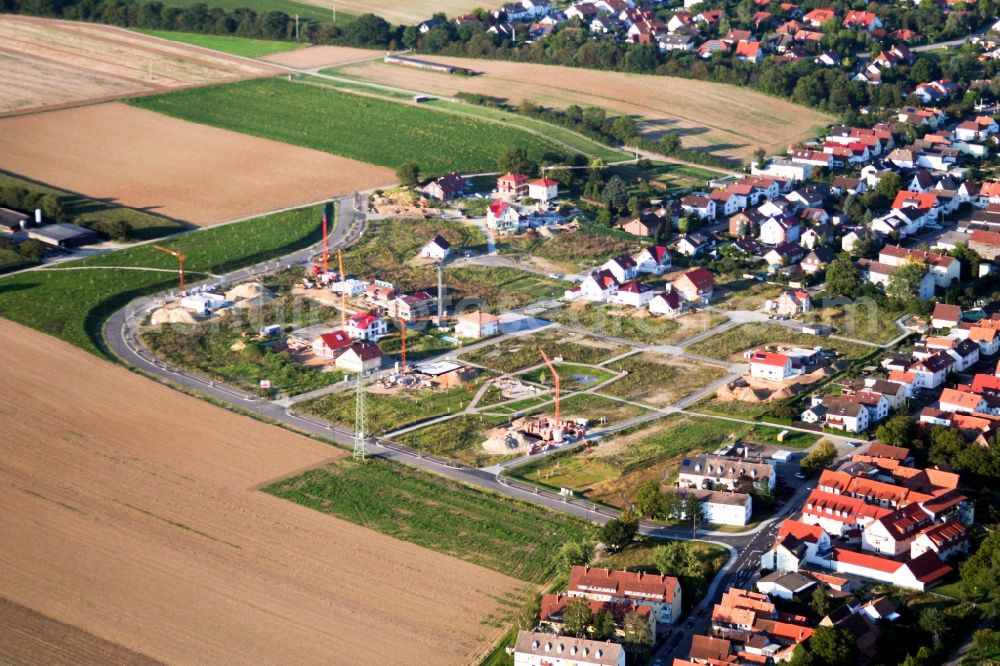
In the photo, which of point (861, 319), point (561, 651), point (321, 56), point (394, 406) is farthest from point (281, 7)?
point (561, 651)

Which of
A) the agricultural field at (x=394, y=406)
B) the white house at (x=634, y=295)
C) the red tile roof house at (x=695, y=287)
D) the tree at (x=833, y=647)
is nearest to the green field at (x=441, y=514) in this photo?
the agricultural field at (x=394, y=406)

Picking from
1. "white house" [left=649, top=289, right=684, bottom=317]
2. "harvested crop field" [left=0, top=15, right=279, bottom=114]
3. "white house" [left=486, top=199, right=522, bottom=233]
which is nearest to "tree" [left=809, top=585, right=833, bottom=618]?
"white house" [left=649, top=289, right=684, bottom=317]

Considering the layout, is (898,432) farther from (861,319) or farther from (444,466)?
(444,466)

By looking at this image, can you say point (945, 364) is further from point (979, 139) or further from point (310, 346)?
point (979, 139)

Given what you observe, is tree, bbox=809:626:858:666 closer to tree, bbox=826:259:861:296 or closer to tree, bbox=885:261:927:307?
tree, bbox=885:261:927:307

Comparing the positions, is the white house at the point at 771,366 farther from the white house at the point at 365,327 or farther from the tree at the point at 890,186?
the tree at the point at 890,186
